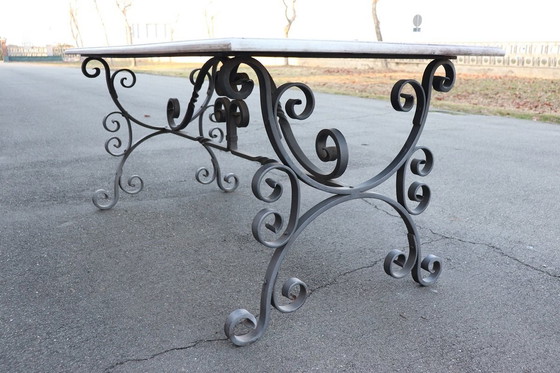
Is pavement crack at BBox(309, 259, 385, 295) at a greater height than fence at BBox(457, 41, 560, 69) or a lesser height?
greater

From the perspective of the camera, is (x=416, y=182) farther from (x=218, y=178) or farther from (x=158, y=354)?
(x=218, y=178)

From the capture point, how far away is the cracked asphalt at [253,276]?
1697 millimetres

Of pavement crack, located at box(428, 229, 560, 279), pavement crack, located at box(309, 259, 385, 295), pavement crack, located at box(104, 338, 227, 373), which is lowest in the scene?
pavement crack, located at box(428, 229, 560, 279)

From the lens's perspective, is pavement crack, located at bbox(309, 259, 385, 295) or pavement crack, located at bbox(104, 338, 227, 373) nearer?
pavement crack, located at bbox(104, 338, 227, 373)

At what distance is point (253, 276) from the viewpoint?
228 centimetres

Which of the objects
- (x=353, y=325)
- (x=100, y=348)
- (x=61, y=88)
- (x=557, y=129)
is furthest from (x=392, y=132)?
(x=61, y=88)

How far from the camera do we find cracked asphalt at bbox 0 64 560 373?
5.57 ft

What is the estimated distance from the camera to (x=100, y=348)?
1714 millimetres

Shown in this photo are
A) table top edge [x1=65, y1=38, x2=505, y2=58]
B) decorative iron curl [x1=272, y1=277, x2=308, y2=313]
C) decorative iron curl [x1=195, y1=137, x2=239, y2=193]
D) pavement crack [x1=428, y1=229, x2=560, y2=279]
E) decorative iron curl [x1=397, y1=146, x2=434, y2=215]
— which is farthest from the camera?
decorative iron curl [x1=195, y1=137, x2=239, y2=193]

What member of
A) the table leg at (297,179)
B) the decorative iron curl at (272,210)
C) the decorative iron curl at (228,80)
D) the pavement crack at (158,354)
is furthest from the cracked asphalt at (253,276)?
the decorative iron curl at (228,80)

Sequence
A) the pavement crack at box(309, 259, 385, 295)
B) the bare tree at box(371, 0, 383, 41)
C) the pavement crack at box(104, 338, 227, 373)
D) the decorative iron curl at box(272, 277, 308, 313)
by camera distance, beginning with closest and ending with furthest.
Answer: the pavement crack at box(104, 338, 227, 373)
the decorative iron curl at box(272, 277, 308, 313)
the pavement crack at box(309, 259, 385, 295)
the bare tree at box(371, 0, 383, 41)

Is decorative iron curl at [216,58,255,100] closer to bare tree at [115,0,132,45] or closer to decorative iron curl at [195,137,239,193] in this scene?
decorative iron curl at [195,137,239,193]

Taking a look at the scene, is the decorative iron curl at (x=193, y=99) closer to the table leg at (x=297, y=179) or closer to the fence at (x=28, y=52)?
the table leg at (x=297, y=179)

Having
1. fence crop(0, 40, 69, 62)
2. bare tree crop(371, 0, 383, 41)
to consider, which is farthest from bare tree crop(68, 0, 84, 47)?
bare tree crop(371, 0, 383, 41)
